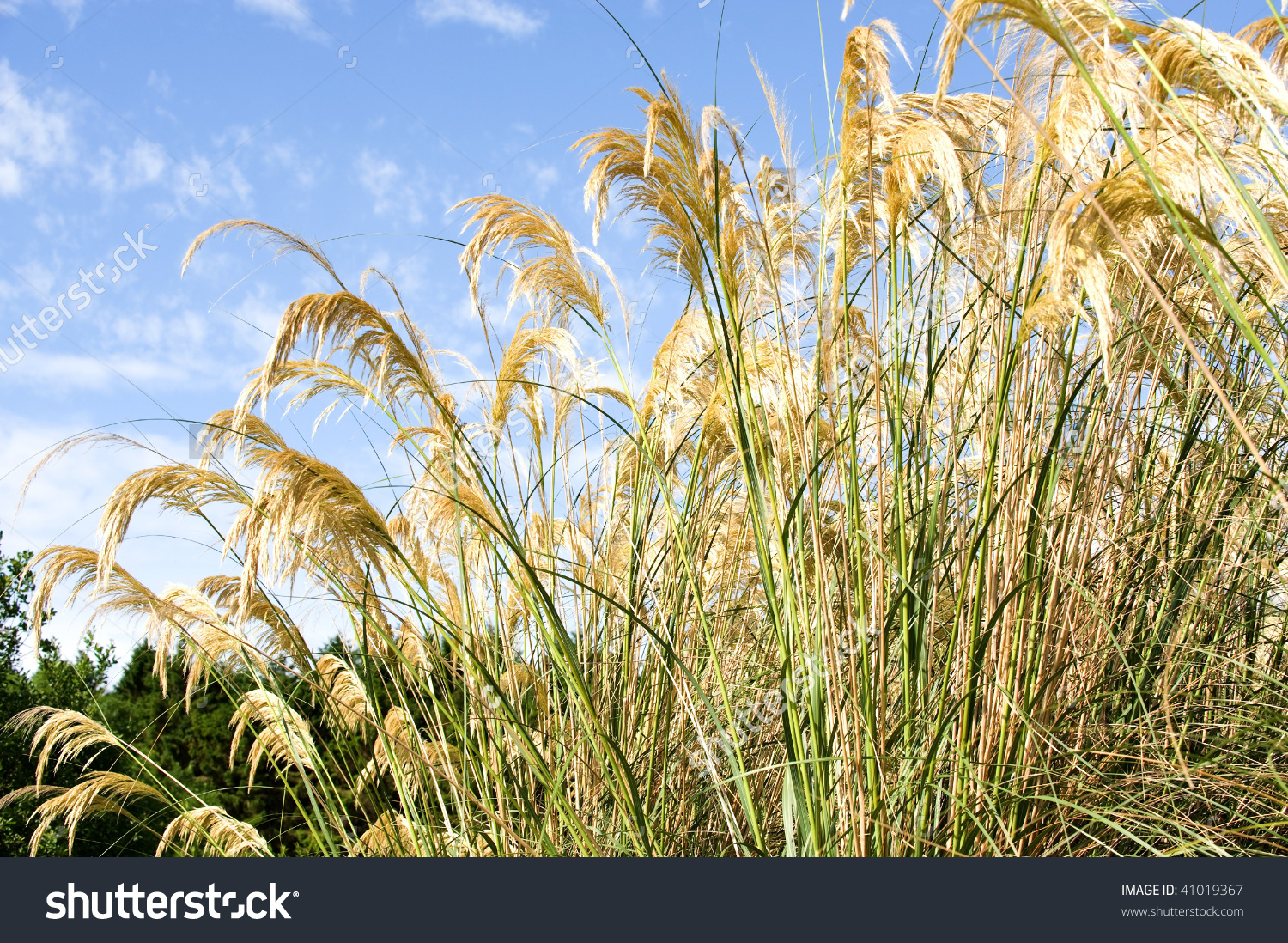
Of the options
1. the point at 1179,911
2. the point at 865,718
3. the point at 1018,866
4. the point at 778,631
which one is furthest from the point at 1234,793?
the point at 778,631

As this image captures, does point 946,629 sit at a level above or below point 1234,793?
above

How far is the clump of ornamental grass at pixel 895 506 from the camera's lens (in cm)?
181

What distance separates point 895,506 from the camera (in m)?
2.02

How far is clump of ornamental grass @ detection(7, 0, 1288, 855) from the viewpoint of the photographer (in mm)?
1808

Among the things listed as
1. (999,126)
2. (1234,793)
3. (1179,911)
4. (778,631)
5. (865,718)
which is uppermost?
(999,126)

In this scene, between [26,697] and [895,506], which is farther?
[26,697]

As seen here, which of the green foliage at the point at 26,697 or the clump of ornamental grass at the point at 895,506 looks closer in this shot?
the clump of ornamental grass at the point at 895,506

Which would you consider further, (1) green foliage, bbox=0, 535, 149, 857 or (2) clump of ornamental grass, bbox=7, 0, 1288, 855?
(1) green foliage, bbox=0, 535, 149, 857

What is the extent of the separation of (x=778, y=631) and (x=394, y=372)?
4.59 feet

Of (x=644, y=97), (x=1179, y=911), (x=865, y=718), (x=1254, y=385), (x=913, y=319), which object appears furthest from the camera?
(x=1254, y=385)

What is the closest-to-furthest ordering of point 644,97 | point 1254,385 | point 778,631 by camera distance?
1. point 778,631
2. point 644,97
3. point 1254,385

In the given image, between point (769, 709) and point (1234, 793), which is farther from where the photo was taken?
point (769, 709)

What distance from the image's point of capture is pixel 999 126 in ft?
6.97

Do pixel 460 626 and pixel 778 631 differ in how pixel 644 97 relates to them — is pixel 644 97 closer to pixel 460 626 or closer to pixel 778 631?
pixel 778 631
